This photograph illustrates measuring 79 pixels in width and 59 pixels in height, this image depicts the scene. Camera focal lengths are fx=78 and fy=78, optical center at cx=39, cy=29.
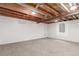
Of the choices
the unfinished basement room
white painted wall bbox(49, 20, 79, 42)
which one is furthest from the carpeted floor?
white painted wall bbox(49, 20, 79, 42)

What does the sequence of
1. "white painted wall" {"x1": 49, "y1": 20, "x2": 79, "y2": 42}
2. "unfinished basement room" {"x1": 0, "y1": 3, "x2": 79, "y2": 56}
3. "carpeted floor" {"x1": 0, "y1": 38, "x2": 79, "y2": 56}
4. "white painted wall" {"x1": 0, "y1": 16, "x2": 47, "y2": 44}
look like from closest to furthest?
"carpeted floor" {"x1": 0, "y1": 38, "x2": 79, "y2": 56} < "unfinished basement room" {"x1": 0, "y1": 3, "x2": 79, "y2": 56} < "white painted wall" {"x1": 0, "y1": 16, "x2": 47, "y2": 44} < "white painted wall" {"x1": 49, "y1": 20, "x2": 79, "y2": 42}

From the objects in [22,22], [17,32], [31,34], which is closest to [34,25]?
[31,34]

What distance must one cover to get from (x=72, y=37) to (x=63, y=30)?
118 centimetres

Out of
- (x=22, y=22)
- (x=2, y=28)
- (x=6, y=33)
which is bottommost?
(x=6, y=33)

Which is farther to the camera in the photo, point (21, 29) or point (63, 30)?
point (63, 30)

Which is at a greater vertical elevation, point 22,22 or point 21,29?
point 22,22

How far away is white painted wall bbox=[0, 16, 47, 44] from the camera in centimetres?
522

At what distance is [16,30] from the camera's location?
19.5ft

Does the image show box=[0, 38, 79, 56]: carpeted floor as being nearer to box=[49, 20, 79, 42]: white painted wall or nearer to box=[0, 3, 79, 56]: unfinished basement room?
box=[0, 3, 79, 56]: unfinished basement room

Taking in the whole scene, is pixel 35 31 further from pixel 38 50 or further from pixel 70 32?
pixel 38 50

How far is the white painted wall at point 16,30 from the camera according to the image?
522 cm

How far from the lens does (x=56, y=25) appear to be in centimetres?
813

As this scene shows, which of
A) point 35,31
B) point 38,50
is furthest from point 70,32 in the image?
point 38,50

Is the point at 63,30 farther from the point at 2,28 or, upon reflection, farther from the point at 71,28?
the point at 2,28
